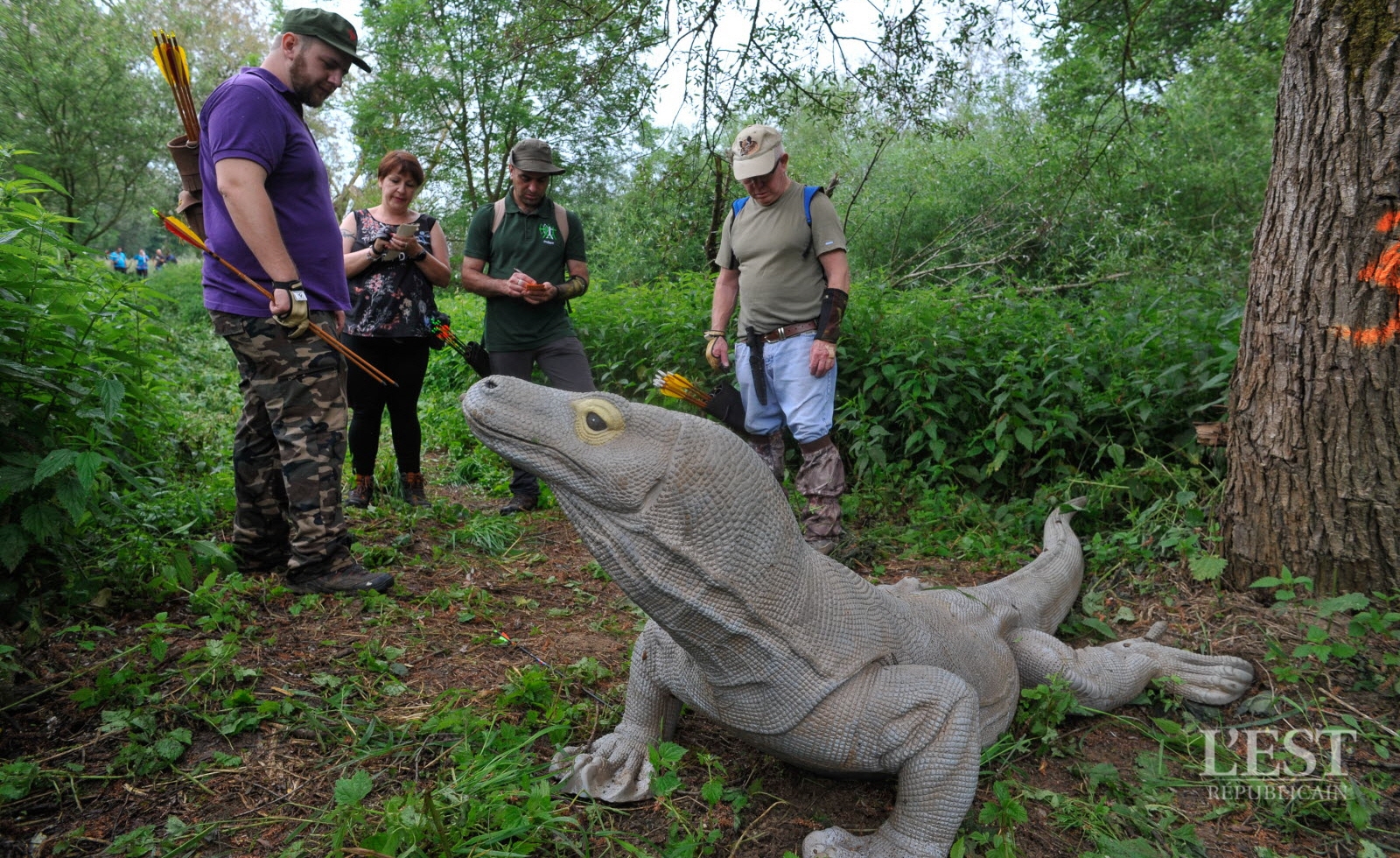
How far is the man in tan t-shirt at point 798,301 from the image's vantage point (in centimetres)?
451

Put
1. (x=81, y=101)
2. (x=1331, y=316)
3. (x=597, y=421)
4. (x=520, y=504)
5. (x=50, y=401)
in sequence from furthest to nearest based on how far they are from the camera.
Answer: (x=81, y=101) → (x=520, y=504) → (x=1331, y=316) → (x=50, y=401) → (x=597, y=421)

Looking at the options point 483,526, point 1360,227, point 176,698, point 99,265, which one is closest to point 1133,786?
point 1360,227

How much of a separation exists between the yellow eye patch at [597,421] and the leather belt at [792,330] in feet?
8.85

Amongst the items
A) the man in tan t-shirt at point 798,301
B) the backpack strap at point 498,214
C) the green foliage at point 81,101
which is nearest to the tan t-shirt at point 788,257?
the man in tan t-shirt at point 798,301

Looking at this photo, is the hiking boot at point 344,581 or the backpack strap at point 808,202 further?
the backpack strap at point 808,202

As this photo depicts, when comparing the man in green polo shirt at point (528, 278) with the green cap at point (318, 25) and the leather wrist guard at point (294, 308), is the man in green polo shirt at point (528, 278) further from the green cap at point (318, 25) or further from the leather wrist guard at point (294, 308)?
the leather wrist guard at point (294, 308)

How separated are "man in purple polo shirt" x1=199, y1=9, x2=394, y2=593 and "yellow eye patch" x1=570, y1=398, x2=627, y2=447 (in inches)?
75.2

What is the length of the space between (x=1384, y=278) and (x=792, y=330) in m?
2.62

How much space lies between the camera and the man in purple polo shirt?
326cm

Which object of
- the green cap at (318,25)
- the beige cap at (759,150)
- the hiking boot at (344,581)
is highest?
the green cap at (318,25)

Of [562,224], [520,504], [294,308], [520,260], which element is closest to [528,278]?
[520,260]

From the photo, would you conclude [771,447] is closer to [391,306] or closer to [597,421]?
[391,306]

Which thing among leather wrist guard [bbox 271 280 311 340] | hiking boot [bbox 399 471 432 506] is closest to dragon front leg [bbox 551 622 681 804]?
leather wrist guard [bbox 271 280 311 340]

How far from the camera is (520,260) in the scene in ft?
17.3
